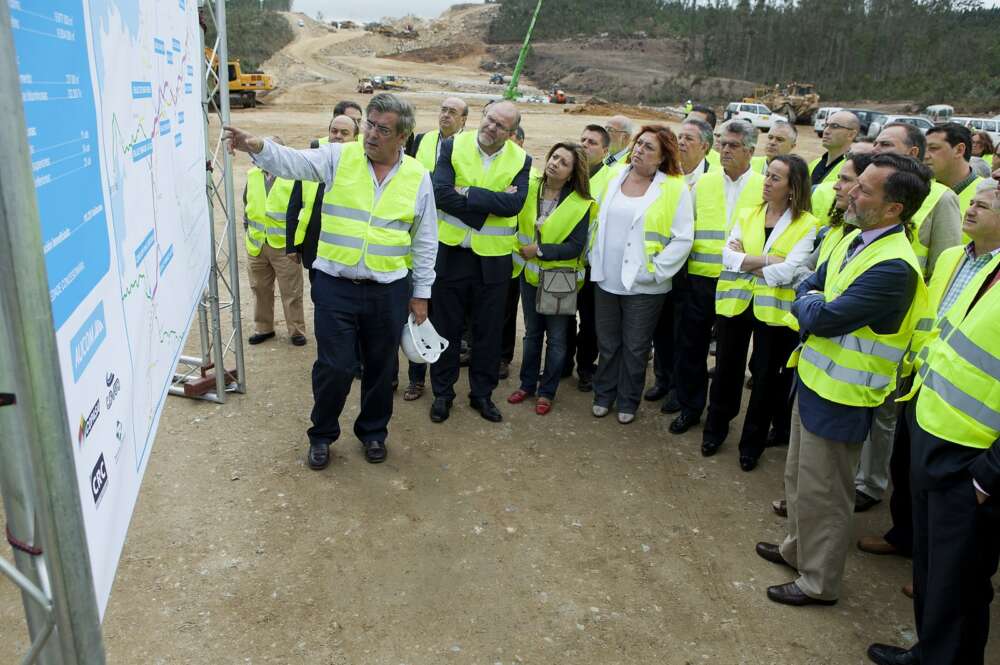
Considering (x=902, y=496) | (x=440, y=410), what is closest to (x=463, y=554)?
(x=440, y=410)

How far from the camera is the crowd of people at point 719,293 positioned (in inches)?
109

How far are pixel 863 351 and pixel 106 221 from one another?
290cm

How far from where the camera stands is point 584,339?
5.99 metres

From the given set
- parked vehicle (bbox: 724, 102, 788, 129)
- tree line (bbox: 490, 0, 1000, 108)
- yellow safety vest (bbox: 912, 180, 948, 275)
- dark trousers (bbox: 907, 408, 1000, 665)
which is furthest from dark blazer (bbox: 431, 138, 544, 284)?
tree line (bbox: 490, 0, 1000, 108)

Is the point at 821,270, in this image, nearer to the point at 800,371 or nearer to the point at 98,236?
the point at 800,371

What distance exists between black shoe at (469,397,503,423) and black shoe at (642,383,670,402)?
4.11ft

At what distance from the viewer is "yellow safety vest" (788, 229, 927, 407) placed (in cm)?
314

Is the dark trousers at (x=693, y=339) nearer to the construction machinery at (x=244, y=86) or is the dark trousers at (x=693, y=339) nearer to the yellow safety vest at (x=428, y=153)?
the yellow safety vest at (x=428, y=153)

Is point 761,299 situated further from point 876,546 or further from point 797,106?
point 797,106

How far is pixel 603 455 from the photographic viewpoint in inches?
193

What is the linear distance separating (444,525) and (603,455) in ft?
4.42

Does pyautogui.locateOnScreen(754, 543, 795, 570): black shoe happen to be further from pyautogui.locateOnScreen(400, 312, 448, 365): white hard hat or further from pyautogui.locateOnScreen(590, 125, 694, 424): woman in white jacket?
pyautogui.locateOnScreen(400, 312, 448, 365): white hard hat

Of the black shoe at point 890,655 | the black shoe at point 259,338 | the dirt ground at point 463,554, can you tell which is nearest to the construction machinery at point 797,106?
the black shoe at point 259,338

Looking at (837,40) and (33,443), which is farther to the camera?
(837,40)
